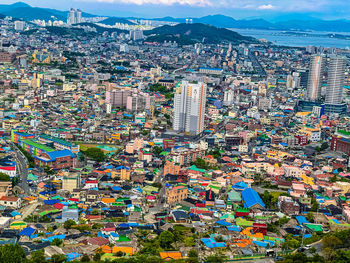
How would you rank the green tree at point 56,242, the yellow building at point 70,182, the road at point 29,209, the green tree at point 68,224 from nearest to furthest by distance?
the green tree at point 56,242 < the green tree at point 68,224 < the road at point 29,209 < the yellow building at point 70,182

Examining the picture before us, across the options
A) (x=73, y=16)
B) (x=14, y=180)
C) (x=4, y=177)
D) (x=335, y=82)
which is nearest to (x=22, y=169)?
(x=14, y=180)

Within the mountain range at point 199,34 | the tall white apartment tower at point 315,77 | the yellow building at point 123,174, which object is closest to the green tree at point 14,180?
the yellow building at point 123,174

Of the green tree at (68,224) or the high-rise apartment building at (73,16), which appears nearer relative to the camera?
the green tree at (68,224)

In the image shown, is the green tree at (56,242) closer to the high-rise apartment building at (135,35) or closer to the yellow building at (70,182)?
the yellow building at (70,182)

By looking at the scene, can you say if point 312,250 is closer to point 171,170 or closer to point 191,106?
point 171,170

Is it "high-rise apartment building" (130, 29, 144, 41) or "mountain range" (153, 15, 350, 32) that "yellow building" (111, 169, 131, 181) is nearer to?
"high-rise apartment building" (130, 29, 144, 41)
